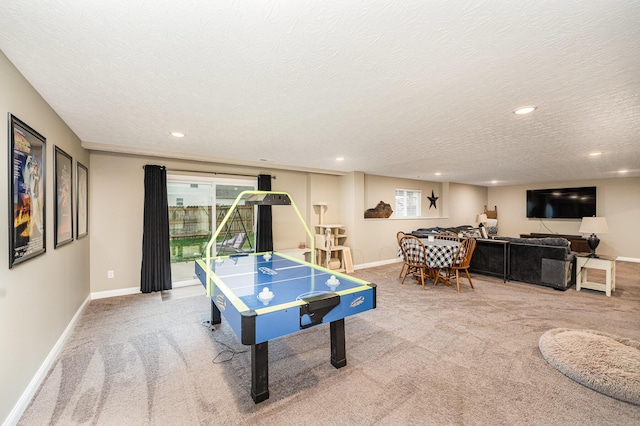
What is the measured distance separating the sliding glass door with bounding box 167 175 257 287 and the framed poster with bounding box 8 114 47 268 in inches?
93.4

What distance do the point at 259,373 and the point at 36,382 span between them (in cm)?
171

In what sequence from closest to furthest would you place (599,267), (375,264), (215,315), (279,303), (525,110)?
(279,303), (525,110), (215,315), (599,267), (375,264)

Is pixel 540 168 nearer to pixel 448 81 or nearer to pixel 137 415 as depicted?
pixel 448 81

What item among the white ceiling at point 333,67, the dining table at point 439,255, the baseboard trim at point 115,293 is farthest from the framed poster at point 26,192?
the dining table at point 439,255

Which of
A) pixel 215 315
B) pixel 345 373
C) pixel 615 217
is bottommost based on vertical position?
pixel 345 373

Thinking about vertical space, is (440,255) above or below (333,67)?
below

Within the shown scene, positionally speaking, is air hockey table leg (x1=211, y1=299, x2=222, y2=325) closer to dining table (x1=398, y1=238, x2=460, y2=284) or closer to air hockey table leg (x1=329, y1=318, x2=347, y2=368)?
air hockey table leg (x1=329, y1=318, x2=347, y2=368)

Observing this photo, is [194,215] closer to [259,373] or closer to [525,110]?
[259,373]

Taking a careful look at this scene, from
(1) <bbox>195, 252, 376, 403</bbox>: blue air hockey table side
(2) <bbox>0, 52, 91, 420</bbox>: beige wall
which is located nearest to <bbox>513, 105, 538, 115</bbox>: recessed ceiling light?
(1) <bbox>195, 252, 376, 403</bbox>: blue air hockey table side

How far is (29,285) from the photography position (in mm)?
1994

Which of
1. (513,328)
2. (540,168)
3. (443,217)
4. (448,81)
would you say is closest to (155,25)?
(448,81)

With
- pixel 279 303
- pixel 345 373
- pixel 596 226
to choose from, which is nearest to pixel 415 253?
pixel 345 373

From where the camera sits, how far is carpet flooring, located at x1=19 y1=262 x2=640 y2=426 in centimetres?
180

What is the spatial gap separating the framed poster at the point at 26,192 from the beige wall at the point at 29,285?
0.05m
